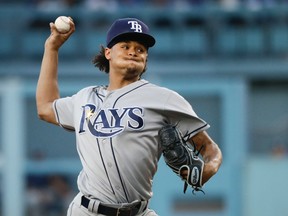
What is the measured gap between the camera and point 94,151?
479cm

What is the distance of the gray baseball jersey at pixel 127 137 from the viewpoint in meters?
4.76

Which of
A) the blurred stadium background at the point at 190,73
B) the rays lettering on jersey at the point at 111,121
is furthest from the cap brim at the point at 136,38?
the blurred stadium background at the point at 190,73

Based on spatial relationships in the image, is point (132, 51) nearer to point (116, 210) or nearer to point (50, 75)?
point (50, 75)

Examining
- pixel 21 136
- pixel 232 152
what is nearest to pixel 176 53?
pixel 232 152

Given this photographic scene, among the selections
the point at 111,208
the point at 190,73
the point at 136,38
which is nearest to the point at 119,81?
the point at 136,38

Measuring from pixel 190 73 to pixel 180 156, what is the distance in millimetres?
8943

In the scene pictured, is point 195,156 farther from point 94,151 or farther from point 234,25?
point 234,25

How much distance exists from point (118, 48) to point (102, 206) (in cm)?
79

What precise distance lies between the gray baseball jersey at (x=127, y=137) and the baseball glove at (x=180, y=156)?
9 cm

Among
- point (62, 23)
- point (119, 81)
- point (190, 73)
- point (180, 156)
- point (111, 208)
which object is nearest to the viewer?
point (180, 156)

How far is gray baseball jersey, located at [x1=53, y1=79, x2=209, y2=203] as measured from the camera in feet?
15.6

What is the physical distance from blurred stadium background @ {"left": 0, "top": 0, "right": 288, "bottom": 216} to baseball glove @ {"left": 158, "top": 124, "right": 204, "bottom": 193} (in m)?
8.67

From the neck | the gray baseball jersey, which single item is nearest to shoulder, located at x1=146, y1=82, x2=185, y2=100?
the gray baseball jersey

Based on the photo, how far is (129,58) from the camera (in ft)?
15.8
